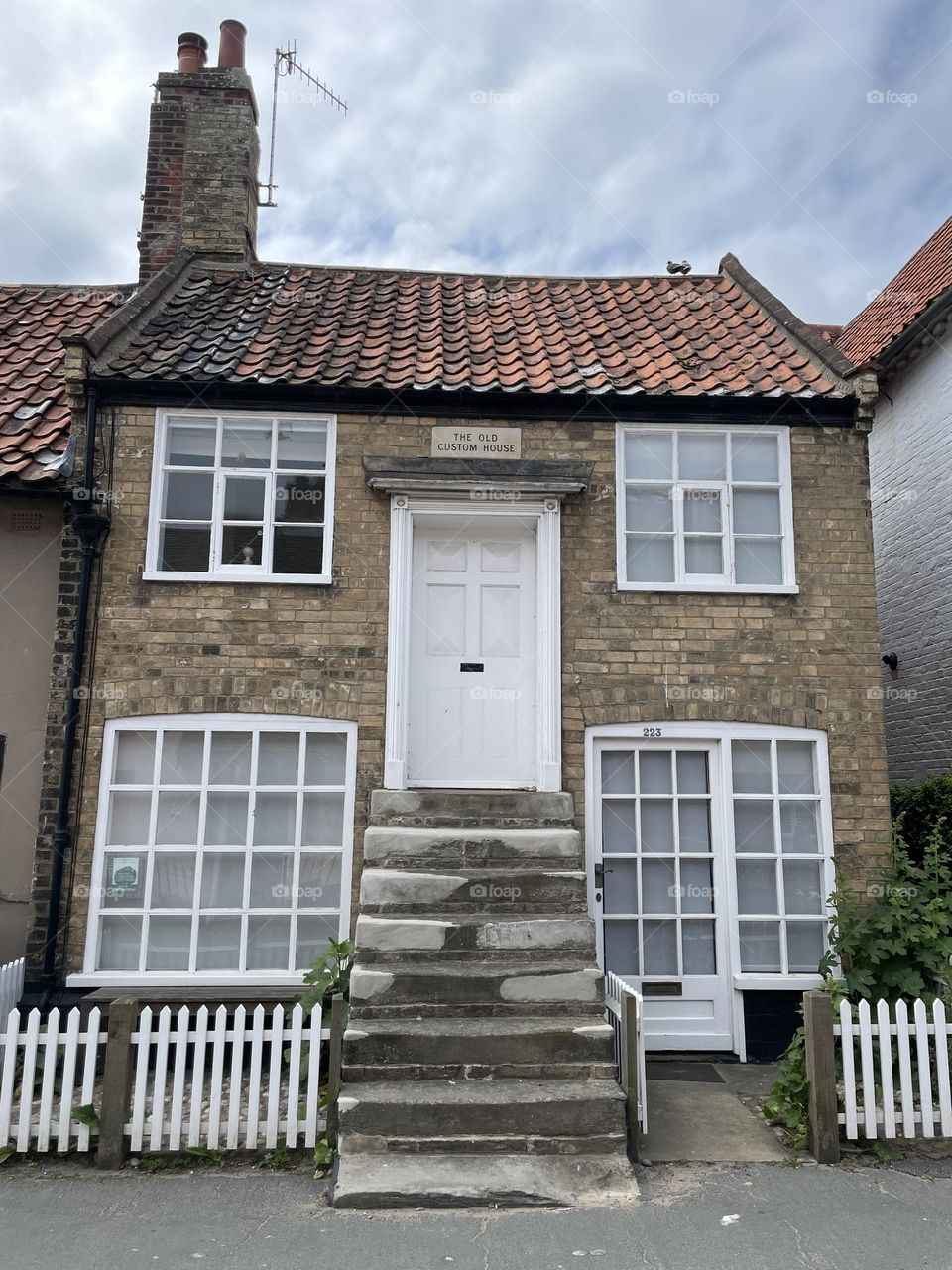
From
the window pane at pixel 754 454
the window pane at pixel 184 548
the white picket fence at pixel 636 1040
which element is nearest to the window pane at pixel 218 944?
the window pane at pixel 184 548

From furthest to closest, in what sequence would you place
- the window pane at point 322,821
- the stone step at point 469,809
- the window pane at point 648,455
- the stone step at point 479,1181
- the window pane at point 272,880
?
the window pane at point 648,455 → the window pane at point 322,821 → the window pane at point 272,880 → the stone step at point 469,809 → the stone step at point 479,1181

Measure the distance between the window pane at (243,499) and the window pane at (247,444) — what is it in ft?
0.55

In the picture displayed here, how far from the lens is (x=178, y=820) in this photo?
779 cm

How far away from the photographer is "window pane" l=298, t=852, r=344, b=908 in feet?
25.3

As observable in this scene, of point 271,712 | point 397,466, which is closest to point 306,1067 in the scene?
point 271,712

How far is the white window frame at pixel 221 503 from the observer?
26.5ft

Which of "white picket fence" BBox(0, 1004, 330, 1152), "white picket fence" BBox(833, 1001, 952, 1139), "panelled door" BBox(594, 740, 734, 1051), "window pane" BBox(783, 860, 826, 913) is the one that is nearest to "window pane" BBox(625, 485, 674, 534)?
"panelled door" BBox(594, 740, 734, 1051)

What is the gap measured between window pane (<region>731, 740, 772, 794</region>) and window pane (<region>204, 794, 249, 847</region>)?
4298 mm

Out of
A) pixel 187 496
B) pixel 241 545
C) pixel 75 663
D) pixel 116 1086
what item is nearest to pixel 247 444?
pixel 187 496

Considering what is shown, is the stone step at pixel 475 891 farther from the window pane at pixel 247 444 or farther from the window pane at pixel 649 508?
the window pane at pixel 247 444

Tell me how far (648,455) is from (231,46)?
7865 millimetres

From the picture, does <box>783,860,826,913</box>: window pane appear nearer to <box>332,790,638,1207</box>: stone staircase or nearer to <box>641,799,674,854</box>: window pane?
<box>641,799,674,854</box>: window pane

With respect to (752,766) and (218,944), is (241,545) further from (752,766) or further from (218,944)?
(752,766)

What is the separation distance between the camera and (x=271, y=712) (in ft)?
25.8
